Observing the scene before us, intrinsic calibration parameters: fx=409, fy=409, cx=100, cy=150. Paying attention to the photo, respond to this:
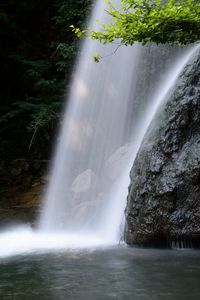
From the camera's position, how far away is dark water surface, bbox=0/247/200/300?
4.34 m

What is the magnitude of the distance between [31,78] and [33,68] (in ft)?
1.14

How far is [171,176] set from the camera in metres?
7.00

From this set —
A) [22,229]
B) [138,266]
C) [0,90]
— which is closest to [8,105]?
[0,90]

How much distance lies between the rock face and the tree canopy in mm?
1605

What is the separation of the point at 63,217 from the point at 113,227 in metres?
2.59

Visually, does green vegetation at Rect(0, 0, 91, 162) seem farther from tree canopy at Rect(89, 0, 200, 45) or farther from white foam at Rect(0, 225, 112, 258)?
tree canopy at Rect(89, 0, 200, 45)

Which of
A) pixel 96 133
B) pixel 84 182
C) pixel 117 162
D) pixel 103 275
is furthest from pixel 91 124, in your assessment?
pixel 103 275

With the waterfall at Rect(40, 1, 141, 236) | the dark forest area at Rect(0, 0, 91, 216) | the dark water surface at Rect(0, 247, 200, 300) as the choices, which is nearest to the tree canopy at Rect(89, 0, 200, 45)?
the dark water surface at Rect(0, 247, 200, 300)

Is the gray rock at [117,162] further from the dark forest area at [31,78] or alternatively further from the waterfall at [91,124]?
the dark forest area at [31,78]

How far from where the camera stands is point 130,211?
24.5 feet

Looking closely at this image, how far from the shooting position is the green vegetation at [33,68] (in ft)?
43.7

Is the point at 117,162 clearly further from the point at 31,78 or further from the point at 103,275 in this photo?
the point at 103,275

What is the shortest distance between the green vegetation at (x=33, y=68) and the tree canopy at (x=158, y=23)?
7176mm

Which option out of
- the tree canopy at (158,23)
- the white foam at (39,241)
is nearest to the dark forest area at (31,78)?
the white foam at (39,241)
